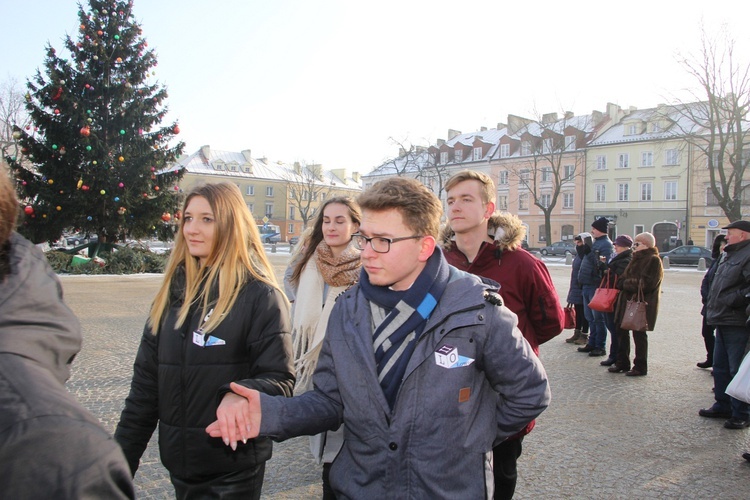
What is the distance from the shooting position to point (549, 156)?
51500 mm

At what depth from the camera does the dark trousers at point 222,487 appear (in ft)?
7.57

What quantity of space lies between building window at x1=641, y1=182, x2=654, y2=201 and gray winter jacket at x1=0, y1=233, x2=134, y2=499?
177 feet

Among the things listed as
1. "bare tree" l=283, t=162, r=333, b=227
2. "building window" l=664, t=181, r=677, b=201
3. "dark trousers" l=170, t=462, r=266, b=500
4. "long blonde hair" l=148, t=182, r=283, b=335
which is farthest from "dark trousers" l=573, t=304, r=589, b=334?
"bare tree" l=283, t=162, r=333, b=227

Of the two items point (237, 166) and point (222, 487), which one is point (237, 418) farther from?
point (237, 166)

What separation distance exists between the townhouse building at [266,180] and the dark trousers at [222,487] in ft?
228

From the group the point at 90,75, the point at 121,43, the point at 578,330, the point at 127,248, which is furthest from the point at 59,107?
the point at 578,330

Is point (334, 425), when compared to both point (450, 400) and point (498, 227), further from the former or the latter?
point (498, 227)

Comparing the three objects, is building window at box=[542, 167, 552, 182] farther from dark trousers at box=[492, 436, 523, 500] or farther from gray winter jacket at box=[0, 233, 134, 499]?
gray winter jacket at box=[0, 233, 134, 499]

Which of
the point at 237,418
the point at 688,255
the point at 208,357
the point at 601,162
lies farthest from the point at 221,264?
the point at 601,162

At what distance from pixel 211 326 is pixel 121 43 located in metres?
21.8

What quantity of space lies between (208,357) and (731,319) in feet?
17.8

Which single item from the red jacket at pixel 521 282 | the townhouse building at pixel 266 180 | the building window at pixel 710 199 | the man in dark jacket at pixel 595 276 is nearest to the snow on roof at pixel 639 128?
the building window at pixel 710 199

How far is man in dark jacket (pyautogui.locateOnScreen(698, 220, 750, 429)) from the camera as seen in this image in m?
5.54

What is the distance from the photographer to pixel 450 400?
6.34 ft
